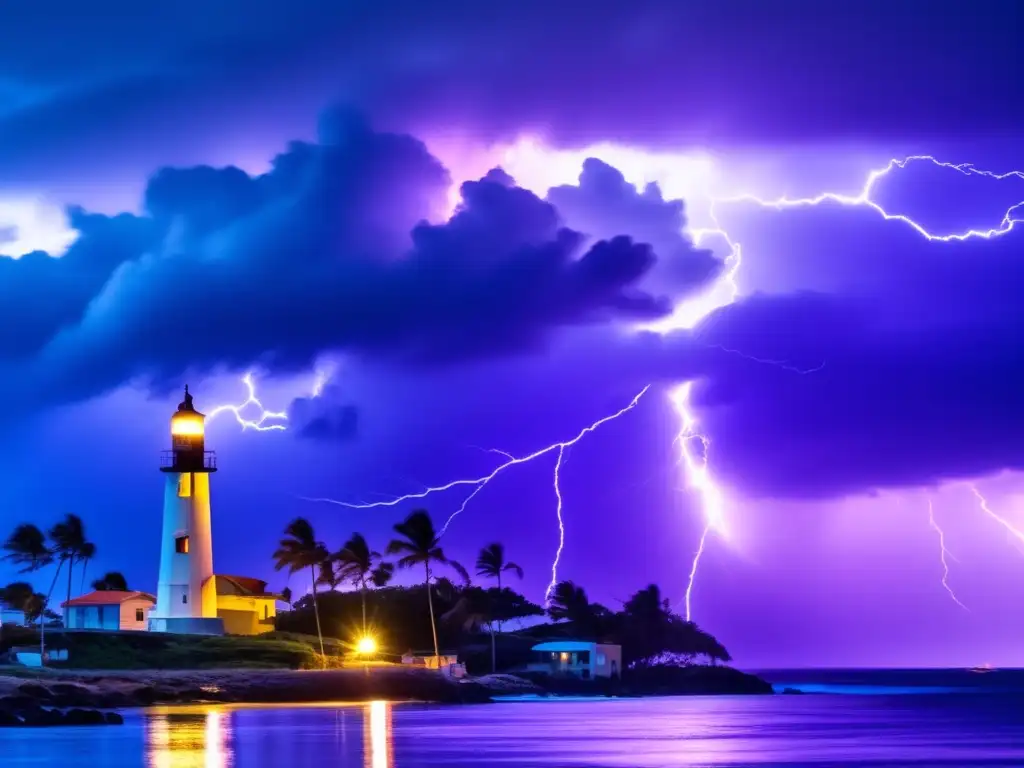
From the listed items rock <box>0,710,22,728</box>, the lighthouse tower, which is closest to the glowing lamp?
the lighthouse tower

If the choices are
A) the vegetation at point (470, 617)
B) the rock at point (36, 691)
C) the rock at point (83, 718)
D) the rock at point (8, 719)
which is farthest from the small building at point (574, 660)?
the rock at point (8, 719)

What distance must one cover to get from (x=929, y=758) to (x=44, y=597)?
62.0 metres

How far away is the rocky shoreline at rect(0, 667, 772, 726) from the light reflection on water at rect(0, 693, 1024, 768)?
5.07 feet

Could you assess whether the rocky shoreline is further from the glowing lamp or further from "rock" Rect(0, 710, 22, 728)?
the glowing lamp

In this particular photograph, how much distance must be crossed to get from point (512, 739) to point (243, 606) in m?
42.0

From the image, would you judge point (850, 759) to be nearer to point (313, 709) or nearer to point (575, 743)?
point (575, 743)

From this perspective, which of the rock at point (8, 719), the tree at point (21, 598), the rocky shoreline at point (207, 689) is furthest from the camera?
the tree at point (21, 598)

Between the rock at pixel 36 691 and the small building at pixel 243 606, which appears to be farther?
the small building at pixel 243 606

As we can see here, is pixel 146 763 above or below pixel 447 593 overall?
below

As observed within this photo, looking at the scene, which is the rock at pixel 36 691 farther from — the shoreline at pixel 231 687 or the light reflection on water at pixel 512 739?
the light reflection on water at pixel 512 739

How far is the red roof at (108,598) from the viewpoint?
87.0 metres

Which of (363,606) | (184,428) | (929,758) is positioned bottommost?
(929,758)

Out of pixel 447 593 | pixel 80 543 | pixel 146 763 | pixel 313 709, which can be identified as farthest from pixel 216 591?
pixel 146 763

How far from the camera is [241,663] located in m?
77.8
